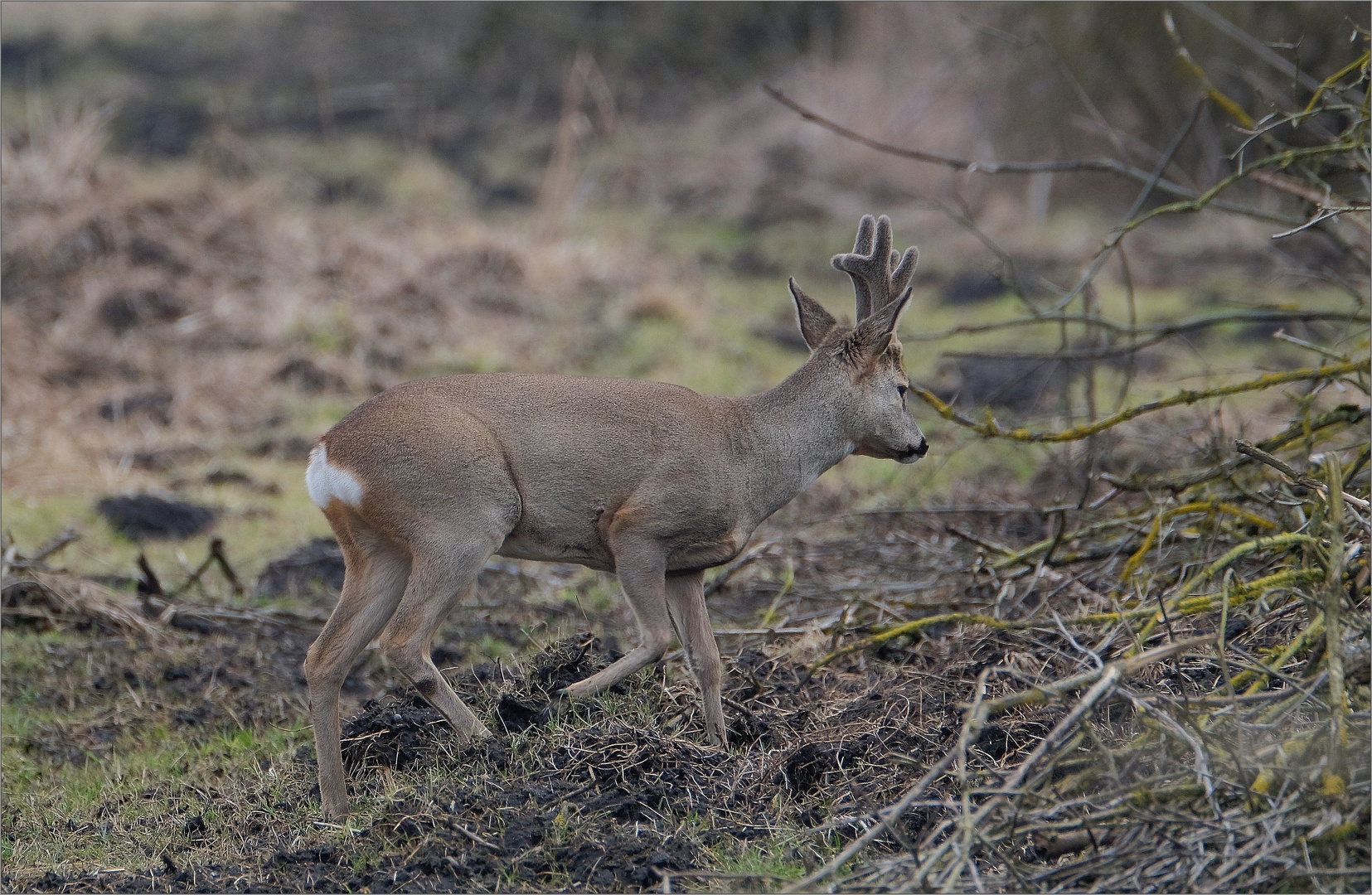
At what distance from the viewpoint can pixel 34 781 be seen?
507 centimetres

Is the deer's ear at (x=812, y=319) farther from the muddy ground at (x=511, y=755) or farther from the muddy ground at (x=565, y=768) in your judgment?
the muddy ground at (x=565, y=768)

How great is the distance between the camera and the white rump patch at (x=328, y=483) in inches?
176

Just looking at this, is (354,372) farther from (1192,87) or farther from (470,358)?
(1192,87)

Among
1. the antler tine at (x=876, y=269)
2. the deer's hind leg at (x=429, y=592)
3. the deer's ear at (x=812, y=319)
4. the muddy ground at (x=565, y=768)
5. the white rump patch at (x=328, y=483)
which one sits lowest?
the muddy ground at (x=565, y=768)

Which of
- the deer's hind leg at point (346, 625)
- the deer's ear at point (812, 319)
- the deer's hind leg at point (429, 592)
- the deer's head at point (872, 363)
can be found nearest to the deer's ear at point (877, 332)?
the deer's head at point (872, 363)

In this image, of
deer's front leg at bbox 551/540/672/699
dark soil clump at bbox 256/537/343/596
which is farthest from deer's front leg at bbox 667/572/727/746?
dark soil clump at bbox 256/537/343/596

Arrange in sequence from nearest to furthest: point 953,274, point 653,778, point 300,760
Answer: point 653,778 → point 300,760 → point 953,274

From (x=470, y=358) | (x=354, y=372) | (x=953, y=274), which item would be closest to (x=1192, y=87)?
(x=953, y=274)

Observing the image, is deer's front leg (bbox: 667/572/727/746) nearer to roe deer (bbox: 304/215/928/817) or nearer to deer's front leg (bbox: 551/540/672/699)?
roe deer (bbox: 304/215/928/817)

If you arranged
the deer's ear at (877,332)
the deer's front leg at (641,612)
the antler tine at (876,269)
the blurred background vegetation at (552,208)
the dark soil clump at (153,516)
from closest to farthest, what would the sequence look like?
1. the deer's front leg at (641,612)
2. the deer's ear at (877,332)
3. the antler tine at (876,269)
4. the dark soil clump at (153,516)
5. the blurred background vegetation at (552,208)

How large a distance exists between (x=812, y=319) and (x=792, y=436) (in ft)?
1.66

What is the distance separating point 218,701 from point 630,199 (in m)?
12.4

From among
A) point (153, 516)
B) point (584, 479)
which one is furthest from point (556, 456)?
point (153, 516)

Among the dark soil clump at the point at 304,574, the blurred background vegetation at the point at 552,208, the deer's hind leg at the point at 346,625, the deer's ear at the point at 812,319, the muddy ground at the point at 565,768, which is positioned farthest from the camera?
the blurred background vegetation at the point at 552,208
